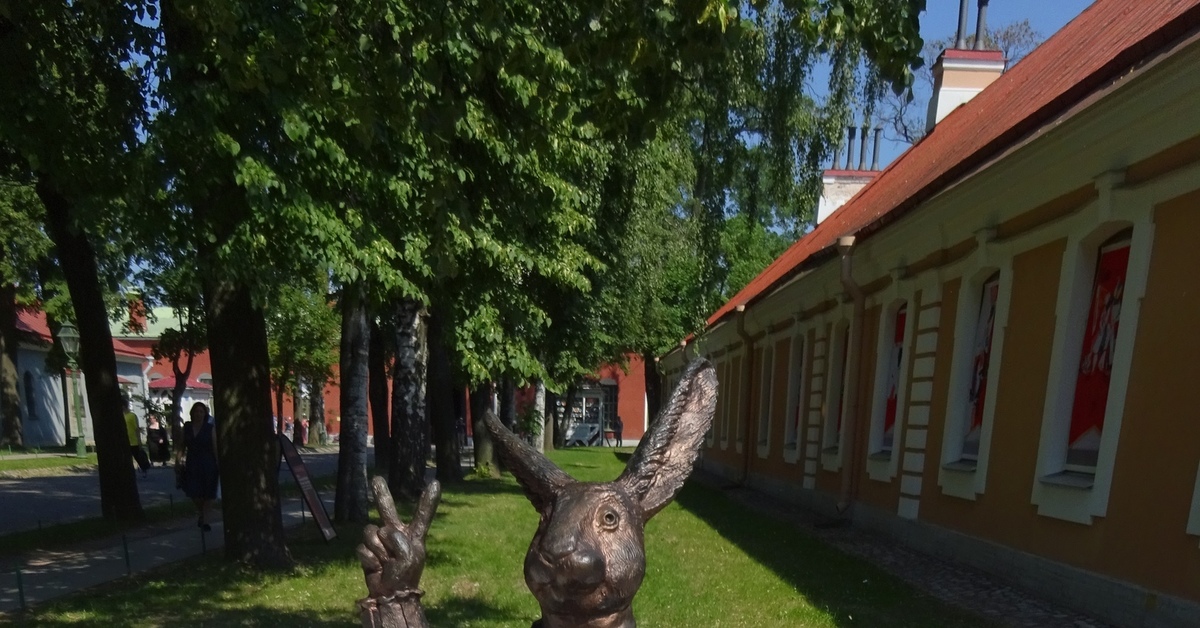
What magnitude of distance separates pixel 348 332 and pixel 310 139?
5735 millimetres

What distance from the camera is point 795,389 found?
17734mm

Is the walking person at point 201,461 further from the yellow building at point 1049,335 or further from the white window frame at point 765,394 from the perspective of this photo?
the white window frame at point 765,394

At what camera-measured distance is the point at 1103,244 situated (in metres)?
8.03

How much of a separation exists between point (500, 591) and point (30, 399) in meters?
35.2

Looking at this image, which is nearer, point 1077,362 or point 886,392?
point 1077,362

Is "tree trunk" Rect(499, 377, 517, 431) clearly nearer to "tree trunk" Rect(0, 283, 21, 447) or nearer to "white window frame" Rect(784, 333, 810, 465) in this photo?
"white window frame" Rect(784, 333, 810, 465)

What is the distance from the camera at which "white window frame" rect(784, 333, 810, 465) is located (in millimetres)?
16828

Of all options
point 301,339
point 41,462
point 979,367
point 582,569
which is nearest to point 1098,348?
point 979,367

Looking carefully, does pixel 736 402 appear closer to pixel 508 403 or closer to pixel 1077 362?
pixel 508 403

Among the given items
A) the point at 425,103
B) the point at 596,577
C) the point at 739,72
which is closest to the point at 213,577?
the point at 425,103

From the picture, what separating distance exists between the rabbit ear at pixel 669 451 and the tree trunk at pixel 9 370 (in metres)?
28.9

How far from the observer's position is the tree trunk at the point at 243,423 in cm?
825

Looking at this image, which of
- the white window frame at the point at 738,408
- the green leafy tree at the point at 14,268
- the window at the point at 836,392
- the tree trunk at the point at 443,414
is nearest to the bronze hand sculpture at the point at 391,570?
the window at the point at 836,392

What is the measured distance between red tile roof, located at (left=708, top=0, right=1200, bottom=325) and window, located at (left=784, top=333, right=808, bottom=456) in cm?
123
